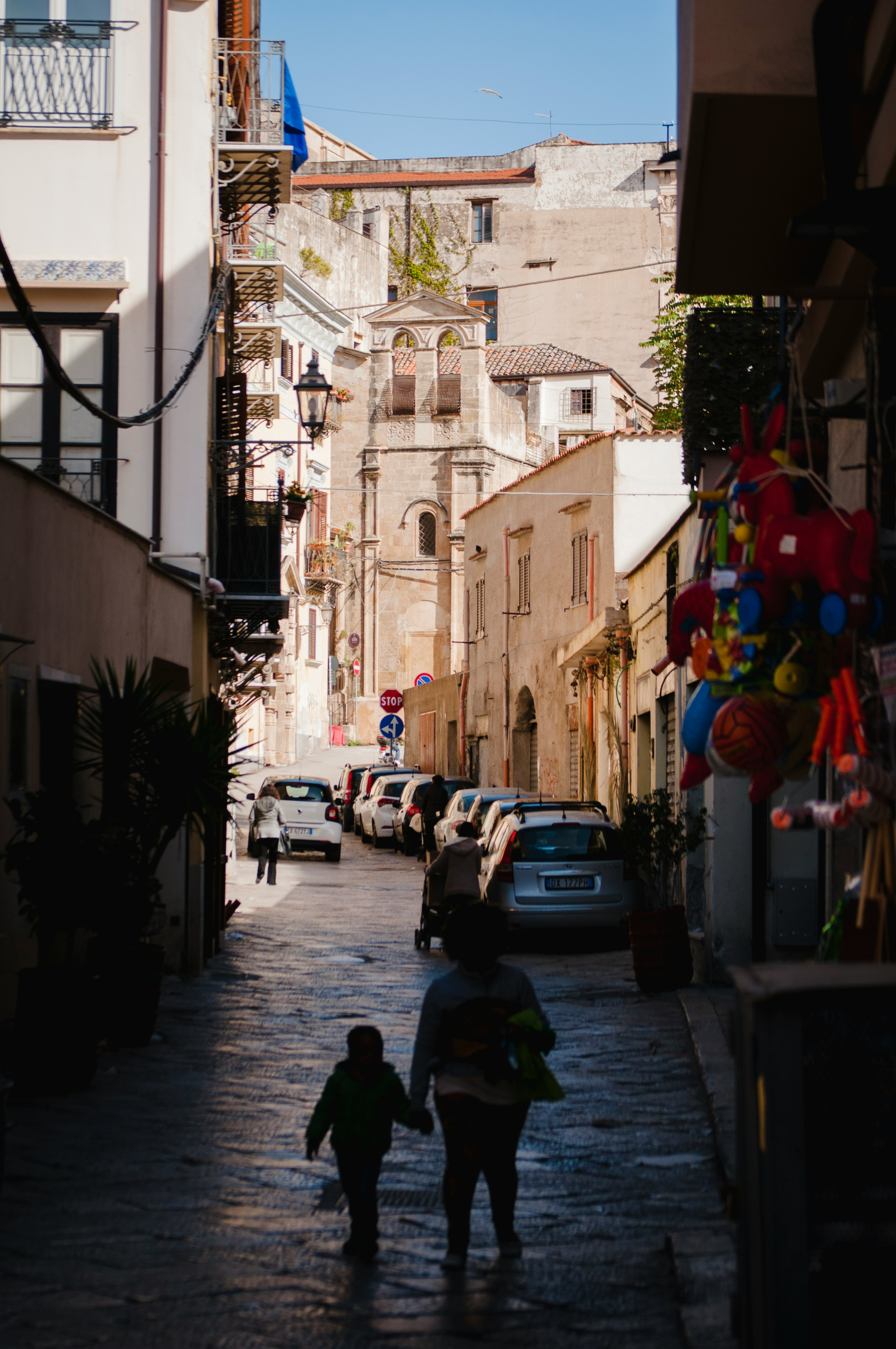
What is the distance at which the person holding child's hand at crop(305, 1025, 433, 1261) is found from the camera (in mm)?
6477

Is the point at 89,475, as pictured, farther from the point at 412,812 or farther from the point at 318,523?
the point at 318,523

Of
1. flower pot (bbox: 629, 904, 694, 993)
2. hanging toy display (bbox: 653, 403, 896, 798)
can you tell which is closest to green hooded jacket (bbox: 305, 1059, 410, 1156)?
hanging toy display (bbox: 653, 403, 896, 798)

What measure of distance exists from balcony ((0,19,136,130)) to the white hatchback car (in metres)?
20.1

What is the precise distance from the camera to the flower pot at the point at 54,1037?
9977mm

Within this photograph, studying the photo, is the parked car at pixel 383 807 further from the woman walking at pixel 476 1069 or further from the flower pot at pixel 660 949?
the woman walking at pixel 476 1069

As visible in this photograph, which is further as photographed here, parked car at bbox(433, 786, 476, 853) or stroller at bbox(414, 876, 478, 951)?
parked car at bbox(433, 786, 476, 853)

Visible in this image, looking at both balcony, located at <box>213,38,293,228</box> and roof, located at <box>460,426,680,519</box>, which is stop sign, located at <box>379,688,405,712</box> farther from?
A: balcony, located at <box>213,38,293,228</box>

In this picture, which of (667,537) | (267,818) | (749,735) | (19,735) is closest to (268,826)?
(267,818)

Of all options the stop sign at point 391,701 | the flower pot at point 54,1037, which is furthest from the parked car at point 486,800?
the stop sign at point 391,701

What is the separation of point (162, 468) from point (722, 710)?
40.0 feet

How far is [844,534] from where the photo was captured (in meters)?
5.34

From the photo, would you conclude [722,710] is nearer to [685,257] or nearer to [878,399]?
[878,399]

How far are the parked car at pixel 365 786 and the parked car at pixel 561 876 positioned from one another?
64.6 ft

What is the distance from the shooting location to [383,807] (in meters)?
36.3
